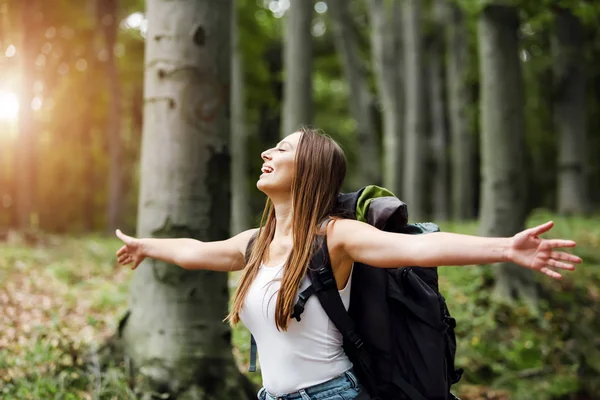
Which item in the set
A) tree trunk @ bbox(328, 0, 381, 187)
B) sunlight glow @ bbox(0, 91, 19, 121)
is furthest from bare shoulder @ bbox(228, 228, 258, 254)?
sunlight glow @ bbox(0, 91, 19, 121)

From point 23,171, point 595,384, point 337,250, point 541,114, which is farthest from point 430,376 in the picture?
point 541,114

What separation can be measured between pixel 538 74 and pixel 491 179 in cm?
1627

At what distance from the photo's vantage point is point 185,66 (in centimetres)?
462

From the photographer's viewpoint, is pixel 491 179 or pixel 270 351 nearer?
pixel 270 351

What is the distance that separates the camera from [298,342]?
282cm

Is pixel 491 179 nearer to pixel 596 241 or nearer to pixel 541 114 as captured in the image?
pixel 596 241

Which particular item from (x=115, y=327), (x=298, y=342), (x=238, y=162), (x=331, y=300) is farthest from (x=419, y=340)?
(x=238, y=162)

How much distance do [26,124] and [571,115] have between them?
13905mm

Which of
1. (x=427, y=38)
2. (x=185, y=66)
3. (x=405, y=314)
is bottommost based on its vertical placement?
(x=405, y=314)

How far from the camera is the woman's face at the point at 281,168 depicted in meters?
2.98

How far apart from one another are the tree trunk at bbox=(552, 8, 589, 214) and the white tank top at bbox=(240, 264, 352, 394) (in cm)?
1603

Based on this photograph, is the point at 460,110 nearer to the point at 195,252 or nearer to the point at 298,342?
the point at 195,252

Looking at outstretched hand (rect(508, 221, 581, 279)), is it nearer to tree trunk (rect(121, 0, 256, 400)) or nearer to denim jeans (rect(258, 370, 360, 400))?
denim jeans (rect(258, 370, 360, 400))

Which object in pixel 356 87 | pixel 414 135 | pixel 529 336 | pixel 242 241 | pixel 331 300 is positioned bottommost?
pixel 529 336
